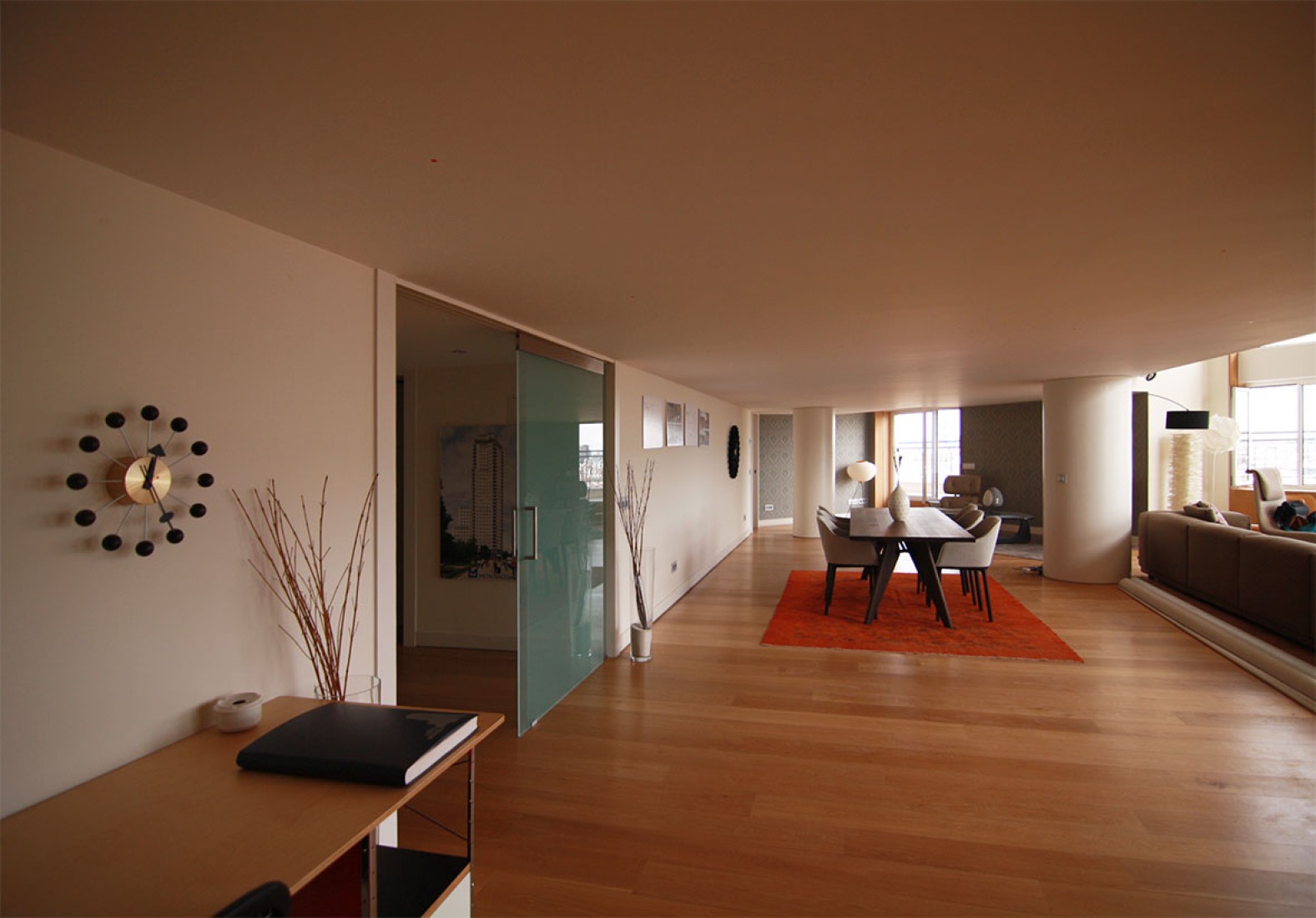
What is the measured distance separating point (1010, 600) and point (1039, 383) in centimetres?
277

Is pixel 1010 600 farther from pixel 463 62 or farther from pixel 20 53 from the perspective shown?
pixel 20 53

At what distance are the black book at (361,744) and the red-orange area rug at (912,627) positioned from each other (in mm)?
4110

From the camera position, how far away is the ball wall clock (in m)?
1.52

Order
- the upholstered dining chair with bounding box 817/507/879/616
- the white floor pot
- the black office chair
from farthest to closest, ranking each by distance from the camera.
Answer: the upholstered dining chair with bounding box 817/507/879/616, the white floor pot, the black office chair

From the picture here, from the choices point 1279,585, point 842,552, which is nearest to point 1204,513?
point 1279,585

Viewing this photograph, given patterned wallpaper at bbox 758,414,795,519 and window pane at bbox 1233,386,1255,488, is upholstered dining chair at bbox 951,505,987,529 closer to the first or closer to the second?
patterned wallpaper at bbox 758,414,795,519

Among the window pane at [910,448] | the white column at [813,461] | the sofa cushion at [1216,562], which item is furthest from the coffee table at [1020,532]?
the sofa cushion at [1216,562]

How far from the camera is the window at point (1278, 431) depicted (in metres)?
11.5

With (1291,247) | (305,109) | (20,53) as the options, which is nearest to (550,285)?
(305,109)

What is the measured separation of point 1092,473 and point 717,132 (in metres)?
7.68

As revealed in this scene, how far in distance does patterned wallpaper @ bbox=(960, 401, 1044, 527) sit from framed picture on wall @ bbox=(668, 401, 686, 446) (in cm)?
817

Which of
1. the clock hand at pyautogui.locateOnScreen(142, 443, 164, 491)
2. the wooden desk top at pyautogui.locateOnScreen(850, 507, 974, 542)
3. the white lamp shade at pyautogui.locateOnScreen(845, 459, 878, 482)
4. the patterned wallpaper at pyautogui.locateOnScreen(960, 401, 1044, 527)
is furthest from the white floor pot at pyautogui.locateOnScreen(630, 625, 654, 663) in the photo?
the patterned wallpaper at pyautogui.locateOnScreen(960, 401, 1044, 527)

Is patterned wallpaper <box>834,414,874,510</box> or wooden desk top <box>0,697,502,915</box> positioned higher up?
patterned wallpaper <box>834,414,874,510</box>

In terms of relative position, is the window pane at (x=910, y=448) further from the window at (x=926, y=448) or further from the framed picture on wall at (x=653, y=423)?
the framed picture on wall at (x=653, y=423)
